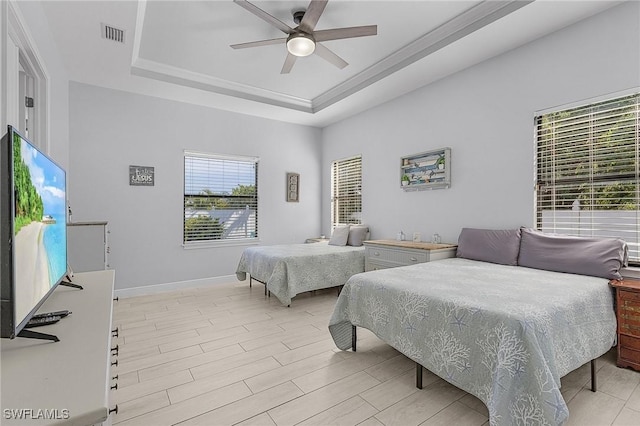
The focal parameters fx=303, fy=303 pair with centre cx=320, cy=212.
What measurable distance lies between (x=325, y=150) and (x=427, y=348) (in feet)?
15.8

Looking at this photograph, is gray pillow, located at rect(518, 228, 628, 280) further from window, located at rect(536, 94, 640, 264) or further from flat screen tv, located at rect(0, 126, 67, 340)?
flat screen tv, located at rect(0, 126, 67, 340)

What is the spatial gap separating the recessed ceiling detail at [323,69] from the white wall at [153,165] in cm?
68

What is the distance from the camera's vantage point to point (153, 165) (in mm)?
4480

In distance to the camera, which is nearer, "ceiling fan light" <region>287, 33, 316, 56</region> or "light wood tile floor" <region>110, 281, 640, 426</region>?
"light wood tile floor" <region>110, 281, 640, 426</region>

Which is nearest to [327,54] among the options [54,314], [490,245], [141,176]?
[490,245]

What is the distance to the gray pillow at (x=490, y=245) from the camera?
2969mm

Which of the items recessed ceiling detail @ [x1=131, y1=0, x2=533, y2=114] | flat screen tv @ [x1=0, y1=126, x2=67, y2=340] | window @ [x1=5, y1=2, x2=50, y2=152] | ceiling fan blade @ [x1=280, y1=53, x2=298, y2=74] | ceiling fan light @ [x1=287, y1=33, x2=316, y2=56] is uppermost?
recessed ceiling detail @ [x1=131, y1=0, x2=533, y2=114]

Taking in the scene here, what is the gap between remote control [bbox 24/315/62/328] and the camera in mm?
1083

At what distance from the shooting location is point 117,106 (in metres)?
4.20

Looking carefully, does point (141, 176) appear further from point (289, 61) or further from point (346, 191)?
point (346, 191)

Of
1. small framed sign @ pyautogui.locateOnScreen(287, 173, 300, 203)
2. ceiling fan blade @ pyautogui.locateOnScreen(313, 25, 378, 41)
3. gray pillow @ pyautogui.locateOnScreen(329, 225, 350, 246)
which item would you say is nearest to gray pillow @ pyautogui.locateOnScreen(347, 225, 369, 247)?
gray pillow @ pyautogui.locateOnScreen(329, 225, 350, 246)

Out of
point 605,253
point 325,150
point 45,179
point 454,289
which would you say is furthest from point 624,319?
point 325,150

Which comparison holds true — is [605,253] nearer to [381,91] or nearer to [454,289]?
[454,289]

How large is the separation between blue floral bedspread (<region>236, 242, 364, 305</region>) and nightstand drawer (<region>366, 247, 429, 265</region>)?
1.06 ft
